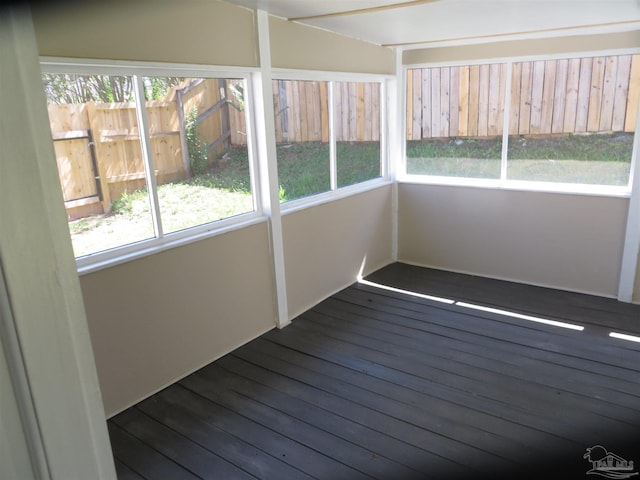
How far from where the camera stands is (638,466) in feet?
7.07

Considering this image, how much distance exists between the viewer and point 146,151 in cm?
265

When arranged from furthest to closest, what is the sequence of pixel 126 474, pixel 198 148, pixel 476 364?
1. pixel 476 364
2. pixel 198 148
3. pixel 126 474

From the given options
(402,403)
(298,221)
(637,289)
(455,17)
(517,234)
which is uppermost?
(455,17)

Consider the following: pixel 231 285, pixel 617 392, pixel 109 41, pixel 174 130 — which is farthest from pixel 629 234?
pixel 109 41

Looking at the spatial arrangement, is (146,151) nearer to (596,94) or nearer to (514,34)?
(514,34)

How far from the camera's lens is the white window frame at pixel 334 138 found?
3.60 metres

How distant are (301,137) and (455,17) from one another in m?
1.38

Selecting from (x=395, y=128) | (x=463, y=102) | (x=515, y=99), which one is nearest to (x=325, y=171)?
(x=395, y=128)

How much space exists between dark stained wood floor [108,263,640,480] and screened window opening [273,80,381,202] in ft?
3.75

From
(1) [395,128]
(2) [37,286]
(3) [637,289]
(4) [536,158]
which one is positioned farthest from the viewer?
(1) [395,128]

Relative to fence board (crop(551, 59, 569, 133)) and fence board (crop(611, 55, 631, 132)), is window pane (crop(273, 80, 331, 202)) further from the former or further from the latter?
fence board (crop(611, 55, 631, 132))

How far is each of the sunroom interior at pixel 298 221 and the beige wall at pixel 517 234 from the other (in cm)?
1

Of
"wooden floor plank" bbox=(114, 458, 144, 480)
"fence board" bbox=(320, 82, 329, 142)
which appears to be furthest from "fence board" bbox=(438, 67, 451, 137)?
"wooden floor plank" bbox=(114, 458, 144, 480)

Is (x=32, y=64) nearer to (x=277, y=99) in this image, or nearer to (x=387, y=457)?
(x=387, y=457)
